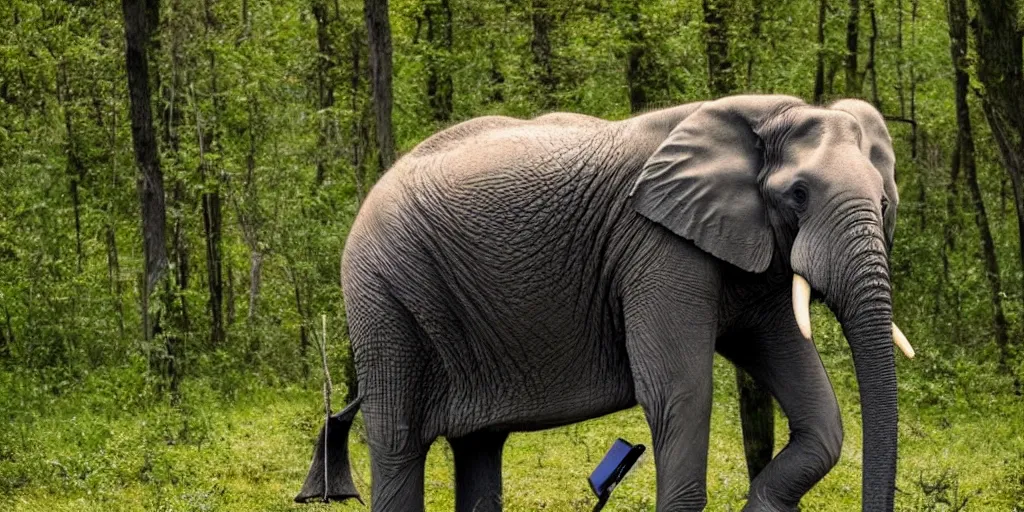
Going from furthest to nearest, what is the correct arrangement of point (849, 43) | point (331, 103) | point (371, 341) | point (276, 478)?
point (331, 103) < point (849, 43) < point (276, 478) < point (371, 341)

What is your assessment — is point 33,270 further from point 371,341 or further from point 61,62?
point 371,341

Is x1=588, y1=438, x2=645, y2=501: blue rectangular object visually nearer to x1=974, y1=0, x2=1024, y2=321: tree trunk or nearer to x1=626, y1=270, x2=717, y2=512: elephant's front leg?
x1=626, y1=270, x2=717, y2=512: elephant's front leg

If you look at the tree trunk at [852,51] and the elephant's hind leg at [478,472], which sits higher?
the elephant's hind leg at [478,472]

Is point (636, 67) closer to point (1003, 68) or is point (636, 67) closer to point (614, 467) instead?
point (1003, 68)

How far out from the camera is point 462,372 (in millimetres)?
9406

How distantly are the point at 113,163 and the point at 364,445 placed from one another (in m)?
7.66

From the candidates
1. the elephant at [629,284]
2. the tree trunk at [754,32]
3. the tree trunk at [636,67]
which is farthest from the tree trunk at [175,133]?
the elephant at [629,284]

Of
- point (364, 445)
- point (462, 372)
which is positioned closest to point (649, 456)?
point (364, 445)

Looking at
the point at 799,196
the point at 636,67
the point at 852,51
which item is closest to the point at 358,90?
the point at 636,67

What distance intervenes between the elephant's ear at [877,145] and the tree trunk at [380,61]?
23.4ft

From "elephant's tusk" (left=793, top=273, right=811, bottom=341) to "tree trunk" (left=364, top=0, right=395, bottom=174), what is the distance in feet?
25.1

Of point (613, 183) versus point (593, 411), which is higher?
point (613, 183)

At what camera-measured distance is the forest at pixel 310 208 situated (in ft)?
46.3

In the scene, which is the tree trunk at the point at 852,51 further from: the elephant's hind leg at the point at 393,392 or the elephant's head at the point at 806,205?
the elephant's head at the point at 806,205
